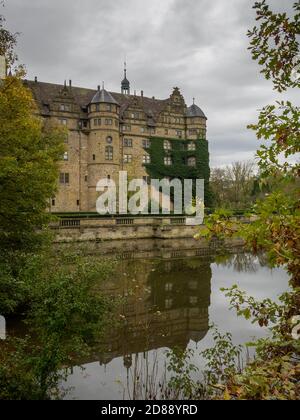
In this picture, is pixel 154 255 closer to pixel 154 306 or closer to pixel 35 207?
pixel 154 306

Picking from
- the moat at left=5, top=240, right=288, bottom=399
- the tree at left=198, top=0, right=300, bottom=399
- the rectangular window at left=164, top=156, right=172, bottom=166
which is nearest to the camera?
the tree at left=198, top=0, right=300, bottom=399

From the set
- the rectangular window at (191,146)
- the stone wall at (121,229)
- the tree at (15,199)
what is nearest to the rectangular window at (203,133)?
the rectangular window at (191,146)

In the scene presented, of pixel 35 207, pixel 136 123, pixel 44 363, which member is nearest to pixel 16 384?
pixel 44 363

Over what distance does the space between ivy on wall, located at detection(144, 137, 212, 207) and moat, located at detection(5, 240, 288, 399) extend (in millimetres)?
18123

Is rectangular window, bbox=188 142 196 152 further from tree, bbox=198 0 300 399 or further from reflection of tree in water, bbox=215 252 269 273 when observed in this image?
tree, bbox=198 0 300 399

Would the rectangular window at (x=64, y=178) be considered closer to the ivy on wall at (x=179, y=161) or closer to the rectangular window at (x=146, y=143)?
the ivy on wall at (x=179, y=161)

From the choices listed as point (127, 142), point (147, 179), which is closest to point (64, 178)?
point (127, 142)

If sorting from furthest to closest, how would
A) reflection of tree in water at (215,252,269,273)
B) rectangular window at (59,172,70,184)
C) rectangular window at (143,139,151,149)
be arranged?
rectangular window at (143,139,151,149) < rectangular window at (59,172,70,184) < reflection of tree in water at (215,252,269,273)

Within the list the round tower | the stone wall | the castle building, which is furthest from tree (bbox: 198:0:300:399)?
the round tower

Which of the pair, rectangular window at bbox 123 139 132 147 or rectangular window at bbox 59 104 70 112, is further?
rectangular window at bbox 123 139 132 147

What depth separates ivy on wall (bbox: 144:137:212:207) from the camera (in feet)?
140

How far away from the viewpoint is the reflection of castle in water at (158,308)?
9.77m

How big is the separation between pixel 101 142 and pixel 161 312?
93.6ft

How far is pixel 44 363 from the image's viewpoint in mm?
6020
